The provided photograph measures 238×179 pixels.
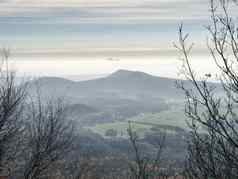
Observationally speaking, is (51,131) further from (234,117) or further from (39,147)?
(234,117)

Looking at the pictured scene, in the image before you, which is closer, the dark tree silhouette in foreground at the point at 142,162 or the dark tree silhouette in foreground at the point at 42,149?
the dark tree silhouette in foreground at the point at 142,162

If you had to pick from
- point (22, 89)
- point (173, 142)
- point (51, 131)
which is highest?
point (22, 89)

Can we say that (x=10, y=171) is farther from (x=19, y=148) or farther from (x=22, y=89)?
(x=22, y=89)

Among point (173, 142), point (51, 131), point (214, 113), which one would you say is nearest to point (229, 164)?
point (214, 113)

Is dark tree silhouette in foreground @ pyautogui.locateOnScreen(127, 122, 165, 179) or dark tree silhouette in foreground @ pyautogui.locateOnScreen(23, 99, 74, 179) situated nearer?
dark tree silhouette in foreground @ pyautogui.locateOnScreen(127, 122, 165, 179)

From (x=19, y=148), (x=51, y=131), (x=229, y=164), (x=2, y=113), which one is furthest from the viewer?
(x=19, y=148)

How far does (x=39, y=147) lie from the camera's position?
15242mm

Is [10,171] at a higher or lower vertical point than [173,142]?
higher

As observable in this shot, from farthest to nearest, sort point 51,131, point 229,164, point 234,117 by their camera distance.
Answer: point 51,131, point 234,117, point 229,164

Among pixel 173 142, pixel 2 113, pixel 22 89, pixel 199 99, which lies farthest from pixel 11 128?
pixel 173 142

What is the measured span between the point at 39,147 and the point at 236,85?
331 inches

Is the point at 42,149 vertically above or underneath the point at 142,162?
above

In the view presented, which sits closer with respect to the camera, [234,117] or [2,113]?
[234,117]

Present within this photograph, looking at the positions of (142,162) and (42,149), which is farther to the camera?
(42,149)
